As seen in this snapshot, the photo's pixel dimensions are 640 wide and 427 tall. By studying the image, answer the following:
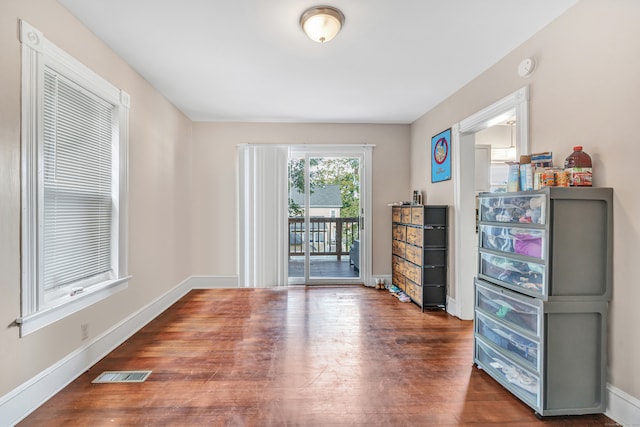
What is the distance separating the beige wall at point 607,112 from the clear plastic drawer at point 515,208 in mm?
339

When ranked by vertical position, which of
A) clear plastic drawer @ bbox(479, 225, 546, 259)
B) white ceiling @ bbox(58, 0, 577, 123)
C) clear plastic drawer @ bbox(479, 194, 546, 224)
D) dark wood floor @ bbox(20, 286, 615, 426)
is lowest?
dark wood floor @ bbox(20, 286, 615, 426)

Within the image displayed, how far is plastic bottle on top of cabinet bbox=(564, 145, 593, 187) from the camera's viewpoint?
1.85 meters

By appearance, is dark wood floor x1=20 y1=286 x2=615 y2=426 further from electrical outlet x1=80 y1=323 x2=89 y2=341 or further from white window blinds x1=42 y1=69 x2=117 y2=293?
white window blinds x1=42 y1=69 x2=117 y2=293

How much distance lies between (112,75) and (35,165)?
119 centimetres

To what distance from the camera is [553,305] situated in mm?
1818

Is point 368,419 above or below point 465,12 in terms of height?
below

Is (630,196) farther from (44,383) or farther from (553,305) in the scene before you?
(44,383)

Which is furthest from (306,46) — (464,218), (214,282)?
(214,282)

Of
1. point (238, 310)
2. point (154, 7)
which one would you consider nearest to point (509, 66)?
point (154, 7)

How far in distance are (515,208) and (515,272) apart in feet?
1.38

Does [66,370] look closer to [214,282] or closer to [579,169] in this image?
[214,282]

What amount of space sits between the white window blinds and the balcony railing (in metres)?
2.67

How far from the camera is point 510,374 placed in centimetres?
210

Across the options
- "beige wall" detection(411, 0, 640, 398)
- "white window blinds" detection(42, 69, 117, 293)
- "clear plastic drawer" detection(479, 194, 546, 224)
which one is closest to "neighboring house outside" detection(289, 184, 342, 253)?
"white window blinds" detection(42, 69, 117, 293)
